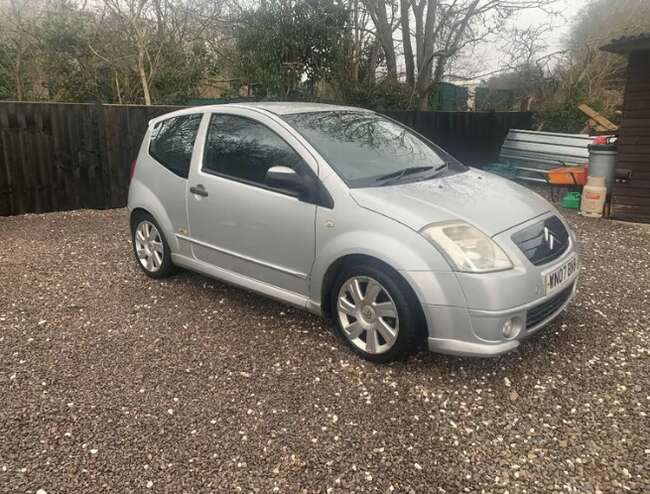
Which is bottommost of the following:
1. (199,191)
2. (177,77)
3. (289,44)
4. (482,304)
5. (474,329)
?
(474,329)

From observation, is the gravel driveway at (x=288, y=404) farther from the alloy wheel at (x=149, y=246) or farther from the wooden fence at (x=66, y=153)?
the wooden fence at (x=66, y=153)

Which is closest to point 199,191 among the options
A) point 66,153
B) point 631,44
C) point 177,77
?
point 66,153

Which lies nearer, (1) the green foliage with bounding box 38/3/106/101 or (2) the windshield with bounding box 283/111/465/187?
(2) the windshield with bounding box 283/111/465/187

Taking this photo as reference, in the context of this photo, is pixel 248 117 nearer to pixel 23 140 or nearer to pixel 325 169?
pixel 325 169

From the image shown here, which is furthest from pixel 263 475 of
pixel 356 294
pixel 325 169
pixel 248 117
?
pixel 248 117

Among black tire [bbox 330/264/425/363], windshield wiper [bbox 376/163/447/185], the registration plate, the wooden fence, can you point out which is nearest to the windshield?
windshield wiper [bbox 376/163/447/185]

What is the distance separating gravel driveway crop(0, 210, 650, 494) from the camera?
2529 mm

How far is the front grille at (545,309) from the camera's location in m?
3.17

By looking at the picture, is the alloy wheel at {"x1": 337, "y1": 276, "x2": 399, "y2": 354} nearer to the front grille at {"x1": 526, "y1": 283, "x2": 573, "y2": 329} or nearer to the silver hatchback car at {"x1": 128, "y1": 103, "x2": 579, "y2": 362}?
the silver hatchback car at {"x1": 128, "y1": 103, "x2": 579, "y2": 362}

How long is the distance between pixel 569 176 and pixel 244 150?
644cm

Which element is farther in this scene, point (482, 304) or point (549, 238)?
point (549, 238)

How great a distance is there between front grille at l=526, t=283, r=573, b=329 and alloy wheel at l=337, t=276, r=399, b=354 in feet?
2.54

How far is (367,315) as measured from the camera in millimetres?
3408

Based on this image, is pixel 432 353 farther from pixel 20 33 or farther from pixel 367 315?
pixel 20 33
